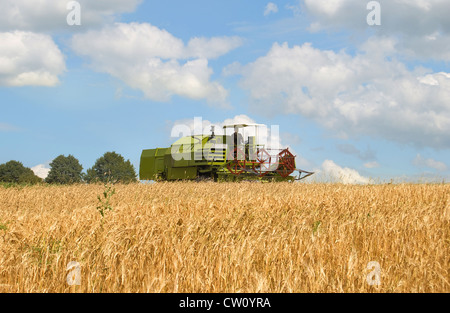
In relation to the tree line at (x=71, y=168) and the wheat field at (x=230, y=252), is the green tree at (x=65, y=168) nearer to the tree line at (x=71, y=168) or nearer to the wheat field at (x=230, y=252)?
the tree line at (x=71, y=168)

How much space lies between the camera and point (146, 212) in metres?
7.24

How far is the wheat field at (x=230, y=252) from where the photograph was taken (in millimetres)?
4020

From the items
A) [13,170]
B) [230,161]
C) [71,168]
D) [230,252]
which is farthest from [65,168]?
[230,252]

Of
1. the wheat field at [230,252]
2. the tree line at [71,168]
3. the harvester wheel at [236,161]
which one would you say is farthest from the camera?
the tree line at [71,168]

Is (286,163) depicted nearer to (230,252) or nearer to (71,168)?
(230,252)

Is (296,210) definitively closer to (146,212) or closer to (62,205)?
(146,212)

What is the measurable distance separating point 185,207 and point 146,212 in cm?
98

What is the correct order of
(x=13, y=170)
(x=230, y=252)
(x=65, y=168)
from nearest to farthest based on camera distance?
(x=230, y=252)
(x=13, y=170)
(x=65, y=168)

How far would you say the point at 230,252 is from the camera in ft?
16.1

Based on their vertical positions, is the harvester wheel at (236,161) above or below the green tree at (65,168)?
below

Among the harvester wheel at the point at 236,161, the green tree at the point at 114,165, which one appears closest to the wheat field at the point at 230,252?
the harvester wheel at the point at 236,161

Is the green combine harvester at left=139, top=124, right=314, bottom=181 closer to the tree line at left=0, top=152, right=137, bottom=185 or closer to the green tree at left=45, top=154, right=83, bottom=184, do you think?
the tree line at left=0, top=152, right=137, bottom=185

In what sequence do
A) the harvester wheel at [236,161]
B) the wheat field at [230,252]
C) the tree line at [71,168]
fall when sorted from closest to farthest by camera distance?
1. the wheat field at [230,252]
2. the harvester wheel at [236,161]
3. the tree line at [71,168]

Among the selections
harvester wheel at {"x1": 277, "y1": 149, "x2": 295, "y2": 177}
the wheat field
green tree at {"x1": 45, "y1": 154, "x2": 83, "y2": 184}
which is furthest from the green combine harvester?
green tree at {"x1": 45, "y1": 154, "x2": 83, "y2": 184}
